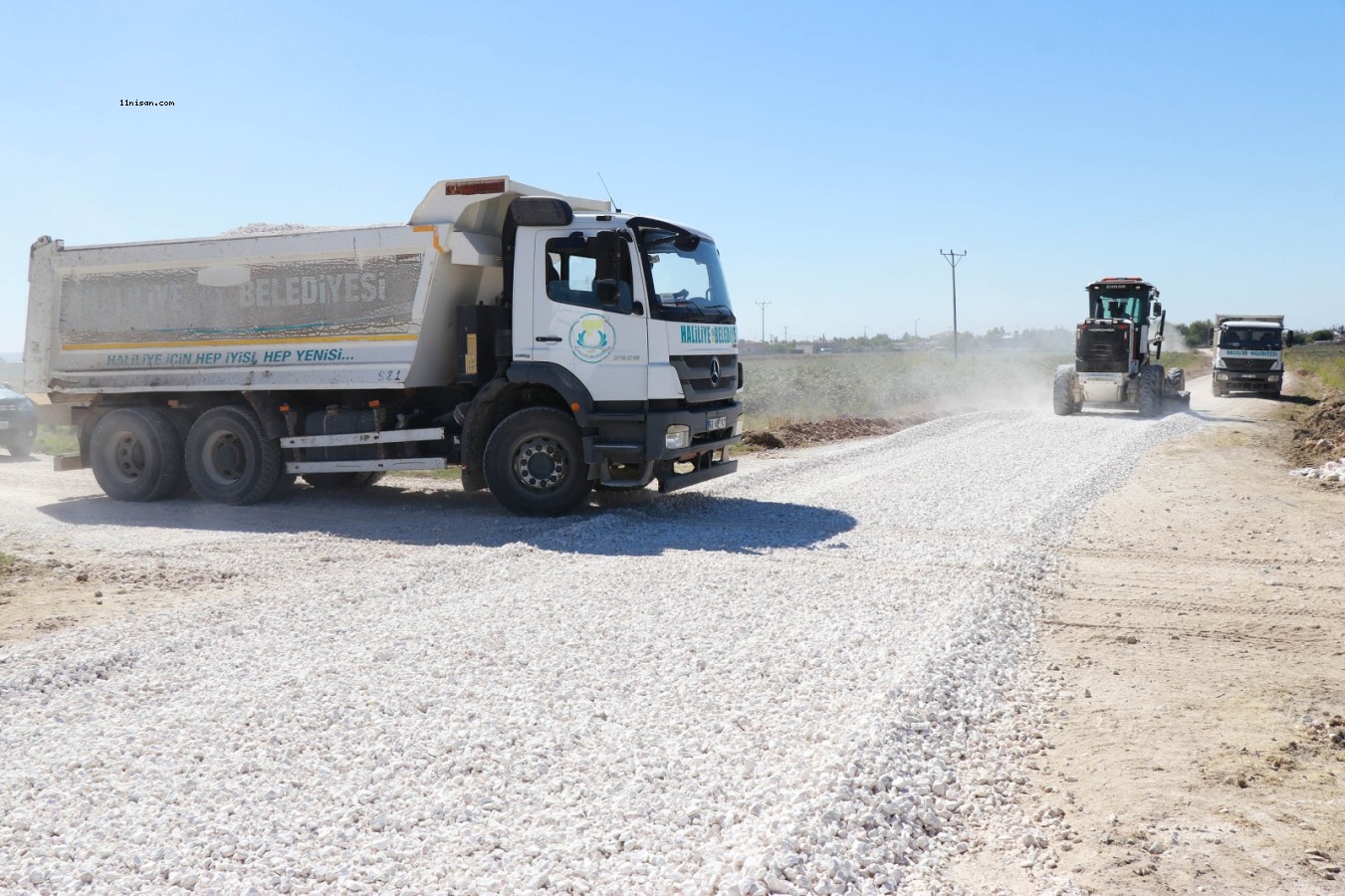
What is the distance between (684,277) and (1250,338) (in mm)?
29564

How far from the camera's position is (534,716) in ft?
16.4

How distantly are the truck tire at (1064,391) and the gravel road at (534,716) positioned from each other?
16484 millimetres

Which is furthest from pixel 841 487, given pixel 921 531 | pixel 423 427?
pixel 423 427

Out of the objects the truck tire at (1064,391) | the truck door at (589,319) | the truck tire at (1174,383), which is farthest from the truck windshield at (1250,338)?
the truck door at (589,319)

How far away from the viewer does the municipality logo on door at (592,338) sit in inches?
420

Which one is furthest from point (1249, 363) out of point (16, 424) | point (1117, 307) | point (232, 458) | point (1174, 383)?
point (16, 424)

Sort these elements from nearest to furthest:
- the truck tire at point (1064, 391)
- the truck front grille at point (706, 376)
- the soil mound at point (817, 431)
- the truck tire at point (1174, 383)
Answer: the truck front grille at point (706, 376) → the soil mound at point (817, 431) → the truck tire at point (1064, 391) → the truck tire at point (1174, 383)

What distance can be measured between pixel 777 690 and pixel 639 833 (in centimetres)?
171

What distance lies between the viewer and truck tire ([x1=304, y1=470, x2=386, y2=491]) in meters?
14.0

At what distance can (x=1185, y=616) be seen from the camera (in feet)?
24.4

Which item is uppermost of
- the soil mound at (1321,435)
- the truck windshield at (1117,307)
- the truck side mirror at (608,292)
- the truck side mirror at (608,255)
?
the truck windshield at (1117,307)

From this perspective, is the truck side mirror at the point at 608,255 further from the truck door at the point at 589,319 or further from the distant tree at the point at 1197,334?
the distant tree at the point at 1197,334

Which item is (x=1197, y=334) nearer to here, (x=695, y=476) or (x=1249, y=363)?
(x=1249, y=363)

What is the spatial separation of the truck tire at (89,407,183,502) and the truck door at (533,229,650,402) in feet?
17.4
